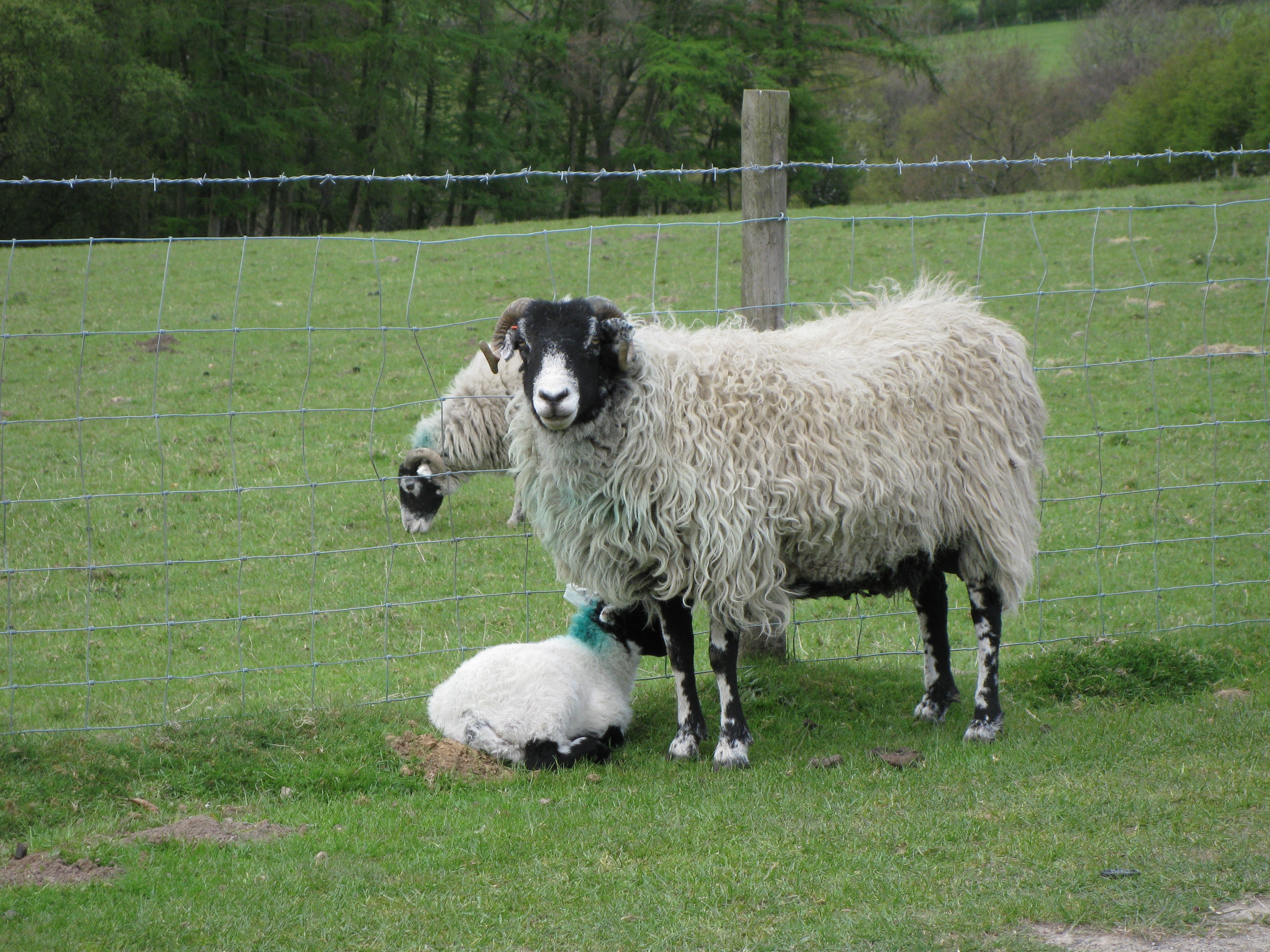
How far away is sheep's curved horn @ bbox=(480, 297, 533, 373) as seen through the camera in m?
5.23

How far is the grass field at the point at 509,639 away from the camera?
3.96 metres

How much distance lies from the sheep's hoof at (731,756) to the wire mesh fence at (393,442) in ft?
5.14

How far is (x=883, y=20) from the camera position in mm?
42469

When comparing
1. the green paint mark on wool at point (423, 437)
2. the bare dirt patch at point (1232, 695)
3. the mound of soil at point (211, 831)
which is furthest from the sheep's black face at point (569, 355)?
the green paint mark on wool at point (423, 437)

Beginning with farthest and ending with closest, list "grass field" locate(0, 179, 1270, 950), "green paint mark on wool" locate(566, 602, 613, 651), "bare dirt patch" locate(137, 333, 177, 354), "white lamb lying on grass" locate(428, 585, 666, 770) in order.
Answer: "bare dirt patch" locate(137, 333, 177, 354)
"green paint mark on wool" locate(566, 602, 613, 651)
"white lamb lying on grass" locate(428, 585, 666, 770)
"grass field" locate(0, 179, 1270, 950)

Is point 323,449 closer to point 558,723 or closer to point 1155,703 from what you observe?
point 558,723

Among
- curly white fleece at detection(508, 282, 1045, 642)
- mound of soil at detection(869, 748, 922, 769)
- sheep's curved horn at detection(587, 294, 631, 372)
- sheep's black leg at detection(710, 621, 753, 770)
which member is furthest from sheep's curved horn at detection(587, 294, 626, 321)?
mound of soil at detection(869, 748, 922, 769)

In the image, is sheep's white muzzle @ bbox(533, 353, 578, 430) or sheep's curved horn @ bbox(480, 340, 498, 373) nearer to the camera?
sheep's white muzzle @ bbox(533, 353, 578, 430)

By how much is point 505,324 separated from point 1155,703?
404 centimetres

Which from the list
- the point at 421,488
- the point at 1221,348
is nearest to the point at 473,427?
the point at 421,488

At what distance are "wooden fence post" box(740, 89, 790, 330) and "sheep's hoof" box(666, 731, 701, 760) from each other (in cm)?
231

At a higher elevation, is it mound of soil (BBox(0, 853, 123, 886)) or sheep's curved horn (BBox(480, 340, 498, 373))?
sheep's curved horn (BBox(480, 340, 498, 373))

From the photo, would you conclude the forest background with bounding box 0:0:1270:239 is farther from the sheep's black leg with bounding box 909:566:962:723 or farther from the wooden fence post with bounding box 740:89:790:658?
the sheep's black leg with bounding box 909:566:962:723

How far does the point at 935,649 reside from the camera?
6191 millimetres
